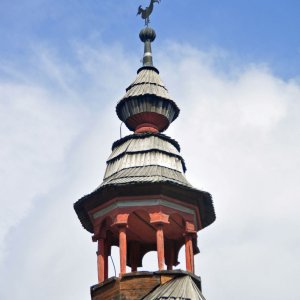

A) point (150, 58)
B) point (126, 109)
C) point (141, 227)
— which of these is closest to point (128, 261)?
point (141, 227)

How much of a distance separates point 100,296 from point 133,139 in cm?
632

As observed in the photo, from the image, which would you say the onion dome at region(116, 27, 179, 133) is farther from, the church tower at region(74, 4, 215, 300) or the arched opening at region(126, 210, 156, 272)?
the arched opening at region(126, 210, 156, 272)

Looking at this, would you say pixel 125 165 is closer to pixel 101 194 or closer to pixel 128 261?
pixel 101 194

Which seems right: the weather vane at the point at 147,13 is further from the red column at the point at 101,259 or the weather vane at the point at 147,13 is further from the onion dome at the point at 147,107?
the red column at the point at 101,259

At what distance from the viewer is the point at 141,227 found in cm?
2959

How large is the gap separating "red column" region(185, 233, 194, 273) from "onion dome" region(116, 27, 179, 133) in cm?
467

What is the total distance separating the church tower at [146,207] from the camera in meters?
25.8

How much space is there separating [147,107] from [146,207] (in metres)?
4.78

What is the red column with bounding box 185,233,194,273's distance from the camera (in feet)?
90.7

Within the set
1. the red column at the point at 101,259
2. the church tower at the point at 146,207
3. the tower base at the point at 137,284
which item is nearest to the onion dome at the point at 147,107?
the church tower at the point at 146,207

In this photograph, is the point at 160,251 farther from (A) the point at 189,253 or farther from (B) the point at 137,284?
(A) the point at 189,253

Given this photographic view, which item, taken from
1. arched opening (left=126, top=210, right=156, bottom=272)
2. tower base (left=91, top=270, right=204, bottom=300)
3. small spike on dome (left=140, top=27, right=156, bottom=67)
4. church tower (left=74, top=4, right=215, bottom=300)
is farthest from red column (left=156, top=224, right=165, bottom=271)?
small spike on dome (left=140, top=27, right=156, bottom=67)

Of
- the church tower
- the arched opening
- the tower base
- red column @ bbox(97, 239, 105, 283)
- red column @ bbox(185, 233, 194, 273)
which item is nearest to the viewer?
the tower base

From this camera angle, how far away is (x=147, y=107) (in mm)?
30547
